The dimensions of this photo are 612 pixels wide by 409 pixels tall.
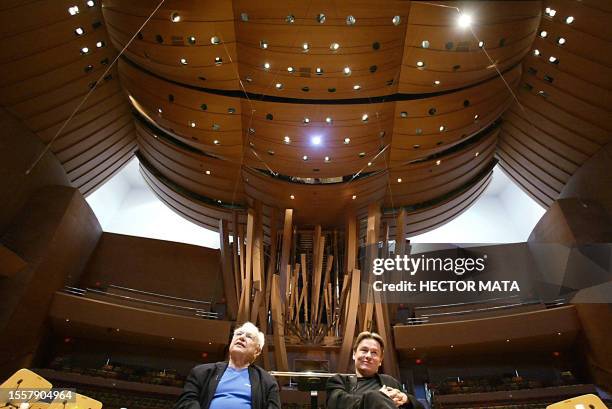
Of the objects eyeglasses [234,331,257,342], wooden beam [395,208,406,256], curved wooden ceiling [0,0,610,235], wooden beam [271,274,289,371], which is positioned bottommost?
eyeglasses [234,331,257,342]

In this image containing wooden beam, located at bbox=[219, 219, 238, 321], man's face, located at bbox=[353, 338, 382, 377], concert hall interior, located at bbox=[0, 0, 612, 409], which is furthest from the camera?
wooden beam, located at bbox=[219, 219, 238, 321]

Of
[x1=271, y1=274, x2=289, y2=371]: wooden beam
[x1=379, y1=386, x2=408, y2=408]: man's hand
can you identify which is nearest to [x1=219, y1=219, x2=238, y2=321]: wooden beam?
[x1=271, y1=274, x2=289, y2=371]: wooden beam

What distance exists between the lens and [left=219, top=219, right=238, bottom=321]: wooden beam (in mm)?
12414

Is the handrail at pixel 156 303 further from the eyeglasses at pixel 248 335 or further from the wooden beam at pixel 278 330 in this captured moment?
the eyeglasses at pixel 248 335

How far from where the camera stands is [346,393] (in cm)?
194

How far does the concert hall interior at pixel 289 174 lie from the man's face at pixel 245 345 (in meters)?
6.71

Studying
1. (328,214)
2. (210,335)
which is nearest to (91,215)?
(210,335)

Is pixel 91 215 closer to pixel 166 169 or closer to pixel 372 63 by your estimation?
pixel 166 169

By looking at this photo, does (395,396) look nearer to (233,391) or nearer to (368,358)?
(368,358)

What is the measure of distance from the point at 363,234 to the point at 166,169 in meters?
6.85

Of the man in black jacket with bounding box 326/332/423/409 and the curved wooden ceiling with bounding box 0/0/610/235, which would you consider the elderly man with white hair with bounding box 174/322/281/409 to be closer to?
the man in black jacket with bounding box 326/332/423/409

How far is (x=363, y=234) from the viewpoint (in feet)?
47.4

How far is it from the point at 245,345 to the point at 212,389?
0.26m

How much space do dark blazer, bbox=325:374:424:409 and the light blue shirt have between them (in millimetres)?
393
